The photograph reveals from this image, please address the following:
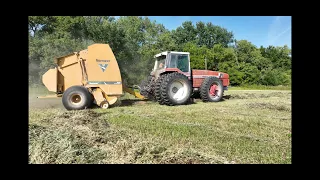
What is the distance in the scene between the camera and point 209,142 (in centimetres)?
371

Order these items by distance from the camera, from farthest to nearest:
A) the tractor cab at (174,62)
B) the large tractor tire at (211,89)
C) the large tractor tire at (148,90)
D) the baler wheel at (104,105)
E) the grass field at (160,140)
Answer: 1. the large tractor tire at (211,89)
2. the large tractor tire at (148,90)
3. the tractor cab at (174,62)
4. the baler wheel at (104,105)
5. the grass field at (160,140)

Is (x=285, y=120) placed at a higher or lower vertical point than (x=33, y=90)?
lower

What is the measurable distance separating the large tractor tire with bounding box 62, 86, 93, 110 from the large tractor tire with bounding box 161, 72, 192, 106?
2.30 metres

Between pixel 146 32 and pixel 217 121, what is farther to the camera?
pixel 146 32

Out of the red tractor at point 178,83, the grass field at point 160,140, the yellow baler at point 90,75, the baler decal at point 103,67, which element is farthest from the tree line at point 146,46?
the grass field at point 160,140

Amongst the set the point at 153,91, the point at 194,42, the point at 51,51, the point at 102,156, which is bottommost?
the point at 102,156

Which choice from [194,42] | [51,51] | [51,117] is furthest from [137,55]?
[194,42]

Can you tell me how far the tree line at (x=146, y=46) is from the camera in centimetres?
1238

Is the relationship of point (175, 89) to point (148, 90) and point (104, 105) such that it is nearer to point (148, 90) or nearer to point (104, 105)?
point (148, 90)

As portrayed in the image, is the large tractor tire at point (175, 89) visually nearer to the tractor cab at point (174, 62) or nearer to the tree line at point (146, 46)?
the tractor cab at point (174, 62)

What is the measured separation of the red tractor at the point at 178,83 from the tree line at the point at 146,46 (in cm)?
449

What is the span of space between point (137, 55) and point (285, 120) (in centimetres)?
1145

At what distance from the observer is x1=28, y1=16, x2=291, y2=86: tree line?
40.6 ft

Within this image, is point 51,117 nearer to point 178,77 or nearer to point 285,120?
point 178,77
